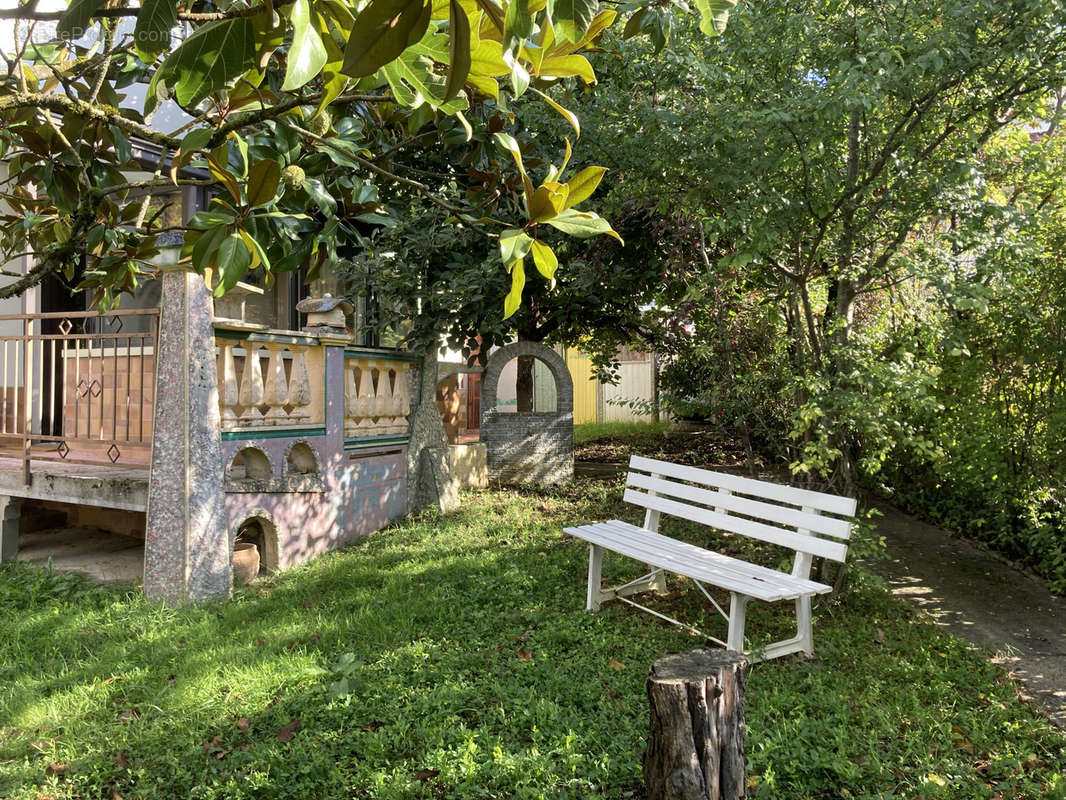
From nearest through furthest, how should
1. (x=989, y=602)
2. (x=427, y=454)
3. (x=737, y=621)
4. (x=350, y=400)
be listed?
(x=737, y=621) < (x=989, y=602) < (x=350, y=400) < (x=427, y=454)

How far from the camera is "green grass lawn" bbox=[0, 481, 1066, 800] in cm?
312

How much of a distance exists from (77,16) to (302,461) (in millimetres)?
5477

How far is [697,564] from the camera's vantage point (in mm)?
4559

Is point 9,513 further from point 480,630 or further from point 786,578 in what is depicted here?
point 786,578

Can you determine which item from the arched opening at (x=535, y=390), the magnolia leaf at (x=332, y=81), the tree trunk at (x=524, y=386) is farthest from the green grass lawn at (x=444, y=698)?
the arched opening at (x=535, y=390)

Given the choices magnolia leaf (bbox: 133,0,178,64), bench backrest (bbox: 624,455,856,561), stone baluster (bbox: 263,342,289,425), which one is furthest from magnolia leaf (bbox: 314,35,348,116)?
stone baluster (bbox: 263,342,289,425)

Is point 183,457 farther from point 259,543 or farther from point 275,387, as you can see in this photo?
point 259,543

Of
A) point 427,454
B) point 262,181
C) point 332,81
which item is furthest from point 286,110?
point 427,454

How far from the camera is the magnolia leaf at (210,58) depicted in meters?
1.26

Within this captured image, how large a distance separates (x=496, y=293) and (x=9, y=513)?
4819 millimetres

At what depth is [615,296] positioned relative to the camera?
909 cm

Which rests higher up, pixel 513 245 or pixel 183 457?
pixel 513 245

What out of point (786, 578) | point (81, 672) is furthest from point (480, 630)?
point (81, 672)

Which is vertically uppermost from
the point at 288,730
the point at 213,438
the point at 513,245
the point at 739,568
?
the point at 513,245
